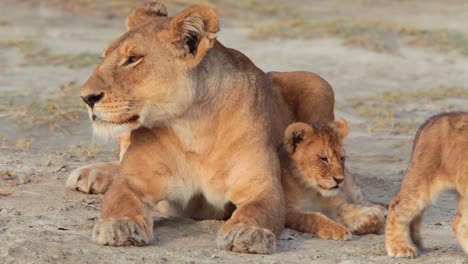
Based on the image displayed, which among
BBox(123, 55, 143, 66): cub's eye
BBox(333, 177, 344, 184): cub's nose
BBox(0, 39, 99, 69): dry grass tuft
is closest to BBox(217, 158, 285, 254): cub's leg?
BBox(333, 177, 344, 184): cub's nose

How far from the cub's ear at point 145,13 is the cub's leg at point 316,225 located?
1.31m

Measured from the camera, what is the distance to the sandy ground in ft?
17.6

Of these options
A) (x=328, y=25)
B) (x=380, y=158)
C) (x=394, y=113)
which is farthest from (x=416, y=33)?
(x=380, y=158)

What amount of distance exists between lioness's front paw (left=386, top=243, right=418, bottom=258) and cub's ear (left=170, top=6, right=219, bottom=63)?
53.2 inches

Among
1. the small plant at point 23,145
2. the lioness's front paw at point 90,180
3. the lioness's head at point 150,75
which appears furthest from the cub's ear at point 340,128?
the small plant at point 23,145

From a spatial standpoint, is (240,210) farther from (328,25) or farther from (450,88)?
(328,25)

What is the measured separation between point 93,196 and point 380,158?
3103 mm

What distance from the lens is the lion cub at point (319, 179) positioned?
642 centimetres

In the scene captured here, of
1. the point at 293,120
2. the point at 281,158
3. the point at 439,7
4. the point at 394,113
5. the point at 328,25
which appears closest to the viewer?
the point at 281,158

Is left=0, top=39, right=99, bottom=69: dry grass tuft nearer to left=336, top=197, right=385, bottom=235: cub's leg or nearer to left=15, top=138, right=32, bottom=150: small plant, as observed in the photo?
left=15, top=138, right=32, bottom=150: small plant

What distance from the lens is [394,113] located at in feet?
35.8

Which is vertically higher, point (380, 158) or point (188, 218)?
point (188, 218)

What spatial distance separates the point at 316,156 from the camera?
21.3 feet

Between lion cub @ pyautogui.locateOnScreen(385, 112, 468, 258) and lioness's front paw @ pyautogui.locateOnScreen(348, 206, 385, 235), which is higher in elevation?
lion cub @ pyautogui.locateOnScreen(385, 112, 468, 258)
